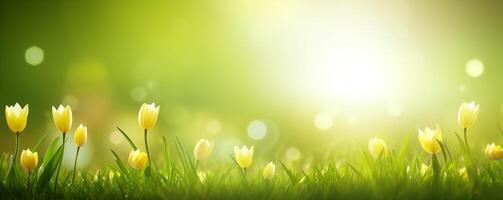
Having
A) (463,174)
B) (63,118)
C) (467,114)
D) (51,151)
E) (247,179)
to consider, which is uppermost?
(63,118)

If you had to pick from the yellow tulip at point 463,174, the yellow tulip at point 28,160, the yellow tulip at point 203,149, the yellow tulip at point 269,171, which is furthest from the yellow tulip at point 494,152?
the yellow tulip at point 28,160

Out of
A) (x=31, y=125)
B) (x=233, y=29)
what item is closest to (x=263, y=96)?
(x=233, y=29)

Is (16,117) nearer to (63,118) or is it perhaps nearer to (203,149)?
(63,118)

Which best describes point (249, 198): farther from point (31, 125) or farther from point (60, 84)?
point (60, 84)

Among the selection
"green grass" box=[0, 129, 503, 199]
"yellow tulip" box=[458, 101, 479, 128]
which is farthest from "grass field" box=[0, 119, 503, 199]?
"yellow tulip" box=[458, 101, 479, 128]

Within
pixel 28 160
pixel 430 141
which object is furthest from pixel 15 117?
pixel 430 141

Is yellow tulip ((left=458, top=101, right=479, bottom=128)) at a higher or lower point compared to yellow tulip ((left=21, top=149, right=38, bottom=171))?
lower

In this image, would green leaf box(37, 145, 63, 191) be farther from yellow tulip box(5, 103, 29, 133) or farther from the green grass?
yellow tulip box(5, 103, 29, 133)

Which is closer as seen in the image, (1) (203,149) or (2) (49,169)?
(2) (49,169)
